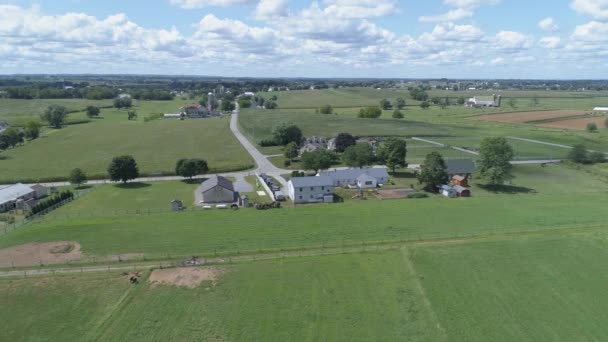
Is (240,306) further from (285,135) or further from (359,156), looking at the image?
(285,135)

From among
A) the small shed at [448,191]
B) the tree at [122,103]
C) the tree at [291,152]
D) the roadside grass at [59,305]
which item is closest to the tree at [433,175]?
the small shed at [448,191]

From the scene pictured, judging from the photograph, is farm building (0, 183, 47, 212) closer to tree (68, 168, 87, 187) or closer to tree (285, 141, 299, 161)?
tree (68, 168, 87, 187)

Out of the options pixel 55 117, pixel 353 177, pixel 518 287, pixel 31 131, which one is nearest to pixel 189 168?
pixel 353 177

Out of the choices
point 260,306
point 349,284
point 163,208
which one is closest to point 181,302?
point 260,306

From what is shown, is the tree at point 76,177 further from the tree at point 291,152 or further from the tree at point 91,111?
the tree at point 91,111

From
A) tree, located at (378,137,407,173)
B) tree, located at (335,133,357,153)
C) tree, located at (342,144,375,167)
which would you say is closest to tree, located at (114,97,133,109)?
tree, located at (335,133,357,153)

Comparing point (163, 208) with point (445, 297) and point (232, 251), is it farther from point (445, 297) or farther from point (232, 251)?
point (445, 297)
